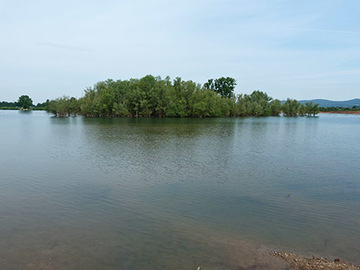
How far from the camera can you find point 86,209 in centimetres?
1040

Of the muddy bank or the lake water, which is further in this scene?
the lake water

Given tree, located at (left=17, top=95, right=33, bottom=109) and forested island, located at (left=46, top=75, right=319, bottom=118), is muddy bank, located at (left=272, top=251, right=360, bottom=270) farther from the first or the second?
tree, located at (left=17, top=95, right=33, bottom=109)

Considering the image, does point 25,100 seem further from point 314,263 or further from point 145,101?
point 314,263

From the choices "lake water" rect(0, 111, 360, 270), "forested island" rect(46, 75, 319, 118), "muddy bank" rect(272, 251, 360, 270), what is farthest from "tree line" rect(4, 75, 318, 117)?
"muddy bank" rect(272, 251, 360, 270)

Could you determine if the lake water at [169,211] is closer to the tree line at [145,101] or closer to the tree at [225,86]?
the tree line at [145,101]

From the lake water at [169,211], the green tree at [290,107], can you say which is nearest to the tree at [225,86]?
the green tree at [290,107]

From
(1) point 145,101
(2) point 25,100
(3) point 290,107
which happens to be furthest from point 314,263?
(2) point 25,100

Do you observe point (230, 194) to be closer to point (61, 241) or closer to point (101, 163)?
point (61, 241)

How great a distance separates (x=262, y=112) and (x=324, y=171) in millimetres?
102433

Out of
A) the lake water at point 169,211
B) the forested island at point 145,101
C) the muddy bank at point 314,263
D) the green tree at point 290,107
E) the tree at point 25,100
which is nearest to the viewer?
the muddy bank at point 314,263

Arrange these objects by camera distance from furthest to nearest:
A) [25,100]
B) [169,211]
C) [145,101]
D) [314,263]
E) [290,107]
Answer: [25,100] → [290,107] → [145,101] → [169,211] → [314,263]

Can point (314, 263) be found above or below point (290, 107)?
below

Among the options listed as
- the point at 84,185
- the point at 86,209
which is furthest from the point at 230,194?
the point at 84,185

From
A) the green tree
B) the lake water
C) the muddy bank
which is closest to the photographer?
the muddy bank
